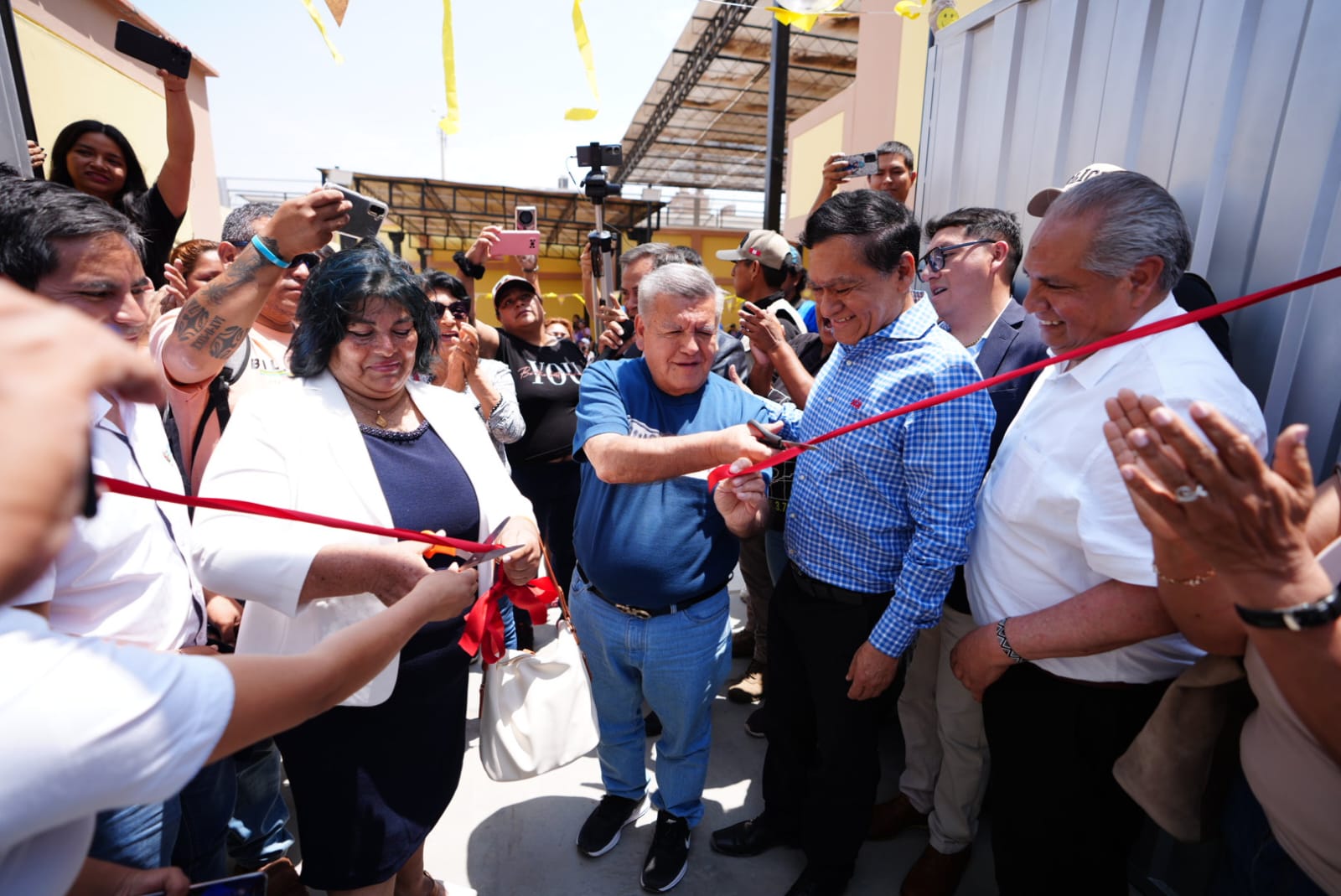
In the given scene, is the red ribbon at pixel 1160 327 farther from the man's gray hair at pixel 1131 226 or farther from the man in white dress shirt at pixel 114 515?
the man in white dress shirt at pixel 114 515

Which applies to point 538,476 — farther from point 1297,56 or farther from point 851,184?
point 851,184

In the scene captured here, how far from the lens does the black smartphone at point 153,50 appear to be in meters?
2.16

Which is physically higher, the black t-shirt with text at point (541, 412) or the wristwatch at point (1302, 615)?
the wristwatch at point (1302, 615)

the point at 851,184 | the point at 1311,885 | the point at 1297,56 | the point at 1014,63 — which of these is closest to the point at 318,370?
the point at 1311,885

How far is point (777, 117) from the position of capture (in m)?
5.11

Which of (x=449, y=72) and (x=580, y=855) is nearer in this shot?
(x=580, y=855)

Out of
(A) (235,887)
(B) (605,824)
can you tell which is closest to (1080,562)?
(A) (235,887)

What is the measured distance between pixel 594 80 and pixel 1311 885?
4.39 m

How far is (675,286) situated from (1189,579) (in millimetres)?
1492

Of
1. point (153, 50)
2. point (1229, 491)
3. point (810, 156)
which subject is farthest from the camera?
point (810, 156)

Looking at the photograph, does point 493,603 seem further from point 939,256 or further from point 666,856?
point 939,256

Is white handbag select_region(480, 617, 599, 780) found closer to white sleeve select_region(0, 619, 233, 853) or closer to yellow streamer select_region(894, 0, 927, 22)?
white sleeve select_region(0, 619, 233, 853)

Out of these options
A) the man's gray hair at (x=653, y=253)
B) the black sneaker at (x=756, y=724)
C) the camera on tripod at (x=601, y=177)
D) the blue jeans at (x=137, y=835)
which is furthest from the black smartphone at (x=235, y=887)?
the camera on tripod at (x=601, y=177)

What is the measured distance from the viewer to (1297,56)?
1.68m
